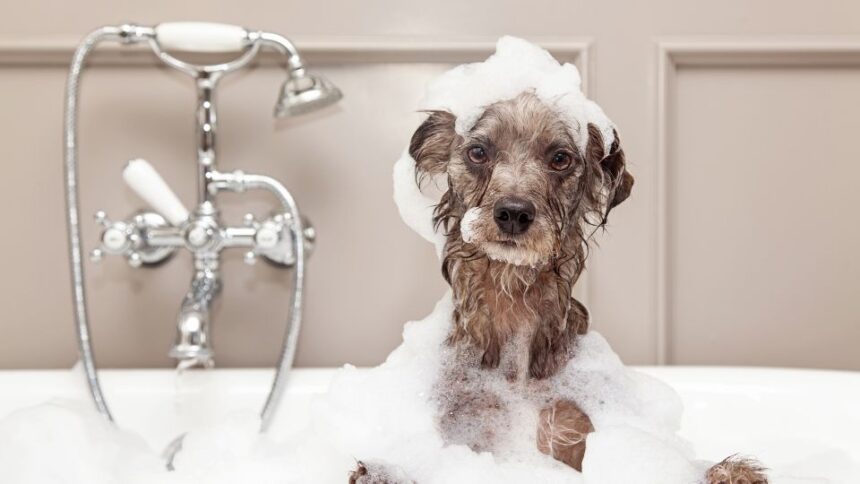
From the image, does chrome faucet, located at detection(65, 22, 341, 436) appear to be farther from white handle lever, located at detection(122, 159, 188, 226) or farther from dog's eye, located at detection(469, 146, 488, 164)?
dog's eye, located at detection(469, 146, 488, 164)

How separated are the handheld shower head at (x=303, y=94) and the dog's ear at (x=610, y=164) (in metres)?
0.56

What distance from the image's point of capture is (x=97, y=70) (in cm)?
129

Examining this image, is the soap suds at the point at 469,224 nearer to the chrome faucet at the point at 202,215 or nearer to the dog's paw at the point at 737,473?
the dog's paw at the point at 737,473

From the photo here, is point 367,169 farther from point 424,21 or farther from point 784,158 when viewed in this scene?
point 784,158

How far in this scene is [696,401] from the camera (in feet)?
3.66

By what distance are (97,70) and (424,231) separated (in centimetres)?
86

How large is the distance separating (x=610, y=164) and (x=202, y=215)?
0.69 m

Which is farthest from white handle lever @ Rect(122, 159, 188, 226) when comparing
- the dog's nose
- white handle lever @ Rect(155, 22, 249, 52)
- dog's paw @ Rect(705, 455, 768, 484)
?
dog's paw @ Rect(705, 455, 768, 484)

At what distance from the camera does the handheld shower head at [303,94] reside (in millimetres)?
1087

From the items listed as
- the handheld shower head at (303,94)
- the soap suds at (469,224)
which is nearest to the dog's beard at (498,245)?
the soap suds at (469,224)

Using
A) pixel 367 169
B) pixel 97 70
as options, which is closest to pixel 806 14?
pixel 367 169

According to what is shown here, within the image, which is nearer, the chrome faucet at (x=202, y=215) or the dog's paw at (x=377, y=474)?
the dog's paw at (x=377, y=474)

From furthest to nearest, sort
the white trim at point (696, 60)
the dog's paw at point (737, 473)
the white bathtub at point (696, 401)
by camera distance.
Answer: the white trim at point (696, 60) → the white bathtub at point (696, 401) → the dog's paw at point (737, 473)

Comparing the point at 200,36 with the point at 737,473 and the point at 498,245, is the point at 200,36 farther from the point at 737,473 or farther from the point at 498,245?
the point at 737,473
